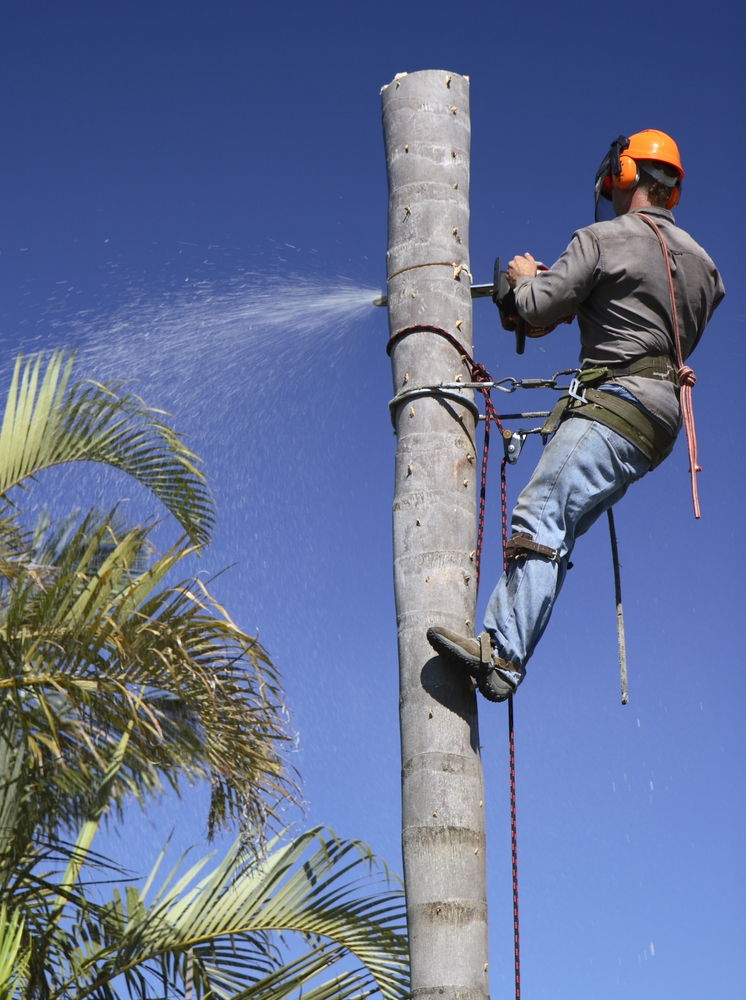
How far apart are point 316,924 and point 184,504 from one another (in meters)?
2.03

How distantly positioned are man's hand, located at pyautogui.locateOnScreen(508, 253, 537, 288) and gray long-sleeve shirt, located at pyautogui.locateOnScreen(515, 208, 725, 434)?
0.16ft

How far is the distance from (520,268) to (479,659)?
1392 millimetres

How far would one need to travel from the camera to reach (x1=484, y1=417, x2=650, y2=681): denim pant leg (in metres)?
3.79

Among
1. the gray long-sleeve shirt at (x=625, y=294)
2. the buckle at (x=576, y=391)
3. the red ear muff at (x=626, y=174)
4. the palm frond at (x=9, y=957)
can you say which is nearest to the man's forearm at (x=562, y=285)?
the gray long-sleeve shirt at (x=625, y=294)

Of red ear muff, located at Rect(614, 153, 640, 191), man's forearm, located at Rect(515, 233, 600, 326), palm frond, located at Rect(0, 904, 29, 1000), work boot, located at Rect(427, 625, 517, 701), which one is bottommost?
palm frond, located at Rect(0, 904, 29, 1000)

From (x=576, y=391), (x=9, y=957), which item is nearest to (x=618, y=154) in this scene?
(x=576, y=391)

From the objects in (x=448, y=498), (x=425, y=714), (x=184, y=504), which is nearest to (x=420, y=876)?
(x=425, y=714)

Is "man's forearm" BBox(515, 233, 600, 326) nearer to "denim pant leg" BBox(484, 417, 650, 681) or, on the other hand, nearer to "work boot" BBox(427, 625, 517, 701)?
"denim pant leg" BBox(484, 417, 650, 681)

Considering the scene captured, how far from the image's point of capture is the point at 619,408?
4.04 meters

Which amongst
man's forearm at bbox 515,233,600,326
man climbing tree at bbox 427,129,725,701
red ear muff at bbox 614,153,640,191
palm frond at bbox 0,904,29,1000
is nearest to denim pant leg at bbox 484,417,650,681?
man climbing tree at bbox 427,129,725,701

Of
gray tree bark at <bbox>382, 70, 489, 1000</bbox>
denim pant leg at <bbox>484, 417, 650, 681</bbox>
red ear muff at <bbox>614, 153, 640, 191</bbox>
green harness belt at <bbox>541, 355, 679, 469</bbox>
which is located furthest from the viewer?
red ear muff at <bbox>614, 153, 640, 191</bbox>

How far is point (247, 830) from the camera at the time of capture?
518 centimetres

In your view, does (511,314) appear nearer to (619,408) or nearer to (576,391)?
(576,391)

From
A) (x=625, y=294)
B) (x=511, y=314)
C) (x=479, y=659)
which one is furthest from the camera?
(x=511, y=314)
